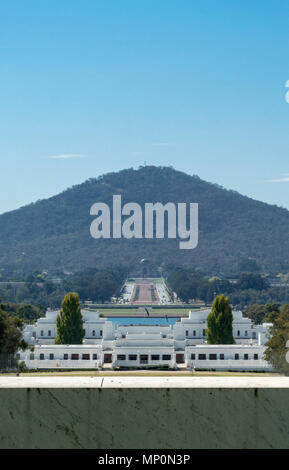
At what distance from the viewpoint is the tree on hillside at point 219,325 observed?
1839 inches

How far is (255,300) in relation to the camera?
124 m

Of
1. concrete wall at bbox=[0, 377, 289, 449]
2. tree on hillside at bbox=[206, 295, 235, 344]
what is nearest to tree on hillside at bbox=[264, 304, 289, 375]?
tree on hillside at bbox=[206, 295, 235, 344]

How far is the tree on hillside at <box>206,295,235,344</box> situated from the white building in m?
1.23

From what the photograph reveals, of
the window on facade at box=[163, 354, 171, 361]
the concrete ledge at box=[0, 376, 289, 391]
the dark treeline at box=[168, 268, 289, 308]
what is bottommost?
the window on facade at box=[163, 354, 171, 361]

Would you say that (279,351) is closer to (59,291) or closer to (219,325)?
(219,325)

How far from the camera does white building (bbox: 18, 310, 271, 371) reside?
146 ft

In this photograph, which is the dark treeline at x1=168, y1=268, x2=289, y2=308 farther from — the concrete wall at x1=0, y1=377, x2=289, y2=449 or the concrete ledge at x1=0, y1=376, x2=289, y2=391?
the concrete wall at x1=0, y1=377, x2=289, y2=449

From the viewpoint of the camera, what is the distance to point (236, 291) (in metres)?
132

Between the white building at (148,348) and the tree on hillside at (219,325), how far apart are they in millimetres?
1229

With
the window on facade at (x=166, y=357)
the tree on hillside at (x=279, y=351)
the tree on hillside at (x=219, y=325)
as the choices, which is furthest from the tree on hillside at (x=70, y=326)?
the tree on hillside at (x=279, y=351)

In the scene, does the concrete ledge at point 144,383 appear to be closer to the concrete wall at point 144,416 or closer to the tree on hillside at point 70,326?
the concrete wall at point 144,416

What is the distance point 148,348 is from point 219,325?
4072 mm
